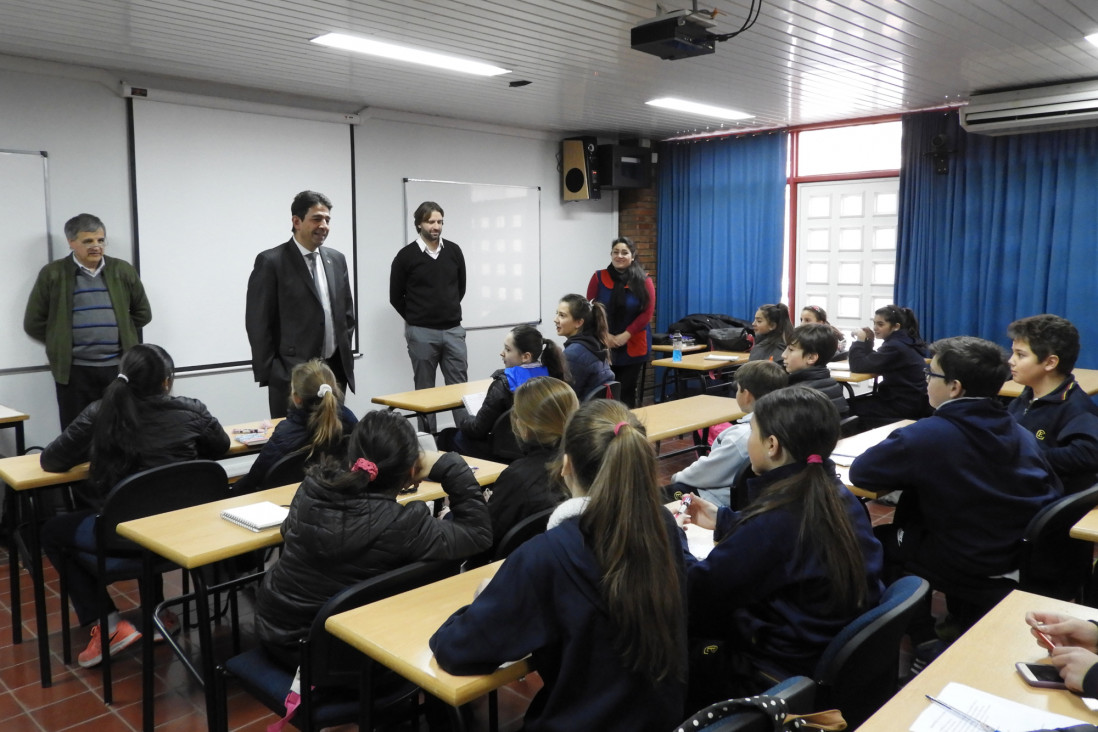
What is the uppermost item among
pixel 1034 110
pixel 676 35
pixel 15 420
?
pixel 1034 110

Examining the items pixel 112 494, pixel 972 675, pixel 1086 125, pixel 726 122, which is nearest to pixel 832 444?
pixel 972 675

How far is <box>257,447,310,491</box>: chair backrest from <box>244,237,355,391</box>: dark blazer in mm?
1291

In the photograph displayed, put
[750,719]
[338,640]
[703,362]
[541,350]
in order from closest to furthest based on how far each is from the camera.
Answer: [750,719]
[338,640]
[541,350]
[703,362]

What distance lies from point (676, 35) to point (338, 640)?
8.83 ft

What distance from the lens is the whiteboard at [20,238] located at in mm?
4621

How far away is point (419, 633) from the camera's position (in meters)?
1.73

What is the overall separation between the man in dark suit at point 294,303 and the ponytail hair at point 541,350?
1.02m

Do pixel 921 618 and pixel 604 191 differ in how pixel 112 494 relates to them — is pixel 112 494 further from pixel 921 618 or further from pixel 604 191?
pixel 604 191

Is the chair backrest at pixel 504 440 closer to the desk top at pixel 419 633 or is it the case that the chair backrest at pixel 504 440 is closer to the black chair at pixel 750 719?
the desk top at pixel 419 633

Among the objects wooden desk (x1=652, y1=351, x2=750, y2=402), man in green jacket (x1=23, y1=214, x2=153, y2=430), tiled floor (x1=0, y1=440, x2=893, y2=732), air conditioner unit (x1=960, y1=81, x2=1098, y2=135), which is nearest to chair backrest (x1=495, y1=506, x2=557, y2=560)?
tiled floor (x1=0, y1=440, x2=893, y2=732)

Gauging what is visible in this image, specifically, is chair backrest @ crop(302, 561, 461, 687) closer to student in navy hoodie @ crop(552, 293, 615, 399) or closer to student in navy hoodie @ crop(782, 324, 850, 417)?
student in navy hoodie @ crop(782, 324, 850, 417)

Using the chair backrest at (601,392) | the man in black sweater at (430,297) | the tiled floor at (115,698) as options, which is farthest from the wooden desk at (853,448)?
the man in black sweater at (430,297)

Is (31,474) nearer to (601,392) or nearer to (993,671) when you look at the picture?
(601,392)

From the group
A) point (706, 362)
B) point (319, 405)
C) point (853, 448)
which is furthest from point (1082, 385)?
point (319, 405)
